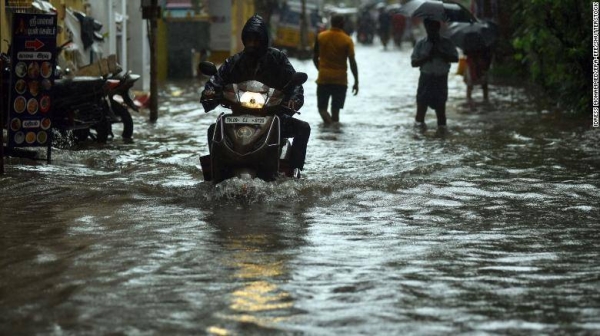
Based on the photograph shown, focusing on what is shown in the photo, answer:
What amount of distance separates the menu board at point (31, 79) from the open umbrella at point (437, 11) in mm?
7196

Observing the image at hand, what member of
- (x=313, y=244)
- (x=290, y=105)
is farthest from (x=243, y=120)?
(x=313, y=244)

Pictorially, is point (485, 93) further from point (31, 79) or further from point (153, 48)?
point (31, 79)

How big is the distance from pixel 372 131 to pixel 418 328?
12672 mm

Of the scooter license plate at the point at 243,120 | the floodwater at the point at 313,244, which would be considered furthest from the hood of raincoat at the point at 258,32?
the floodwater at the point at 313,244

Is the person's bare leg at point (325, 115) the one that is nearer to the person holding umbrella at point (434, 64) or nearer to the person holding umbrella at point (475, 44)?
the person holding umbrella at point (434, 64)

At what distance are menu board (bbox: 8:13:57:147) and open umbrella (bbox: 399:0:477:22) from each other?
720cm

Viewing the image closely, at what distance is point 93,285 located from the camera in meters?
7.37

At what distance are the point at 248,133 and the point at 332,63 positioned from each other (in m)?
8.91

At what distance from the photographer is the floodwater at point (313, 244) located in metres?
6.62

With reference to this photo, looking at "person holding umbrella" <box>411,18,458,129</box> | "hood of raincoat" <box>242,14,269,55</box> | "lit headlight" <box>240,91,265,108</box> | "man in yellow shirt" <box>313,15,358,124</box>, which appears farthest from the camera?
"man in yellow shirt" <box>313,15,358,124</box>

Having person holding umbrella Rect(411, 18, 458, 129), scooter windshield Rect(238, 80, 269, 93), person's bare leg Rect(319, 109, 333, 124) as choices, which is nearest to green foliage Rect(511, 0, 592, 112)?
person holding umbrella Rect(411, 18, 458, 129)

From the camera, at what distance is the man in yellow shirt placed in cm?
1989

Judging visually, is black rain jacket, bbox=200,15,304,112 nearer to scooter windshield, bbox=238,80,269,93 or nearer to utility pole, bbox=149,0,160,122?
scooter windshield, bbox=238,80,269,93

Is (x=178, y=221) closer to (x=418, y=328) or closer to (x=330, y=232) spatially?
(x=330, y=232)
